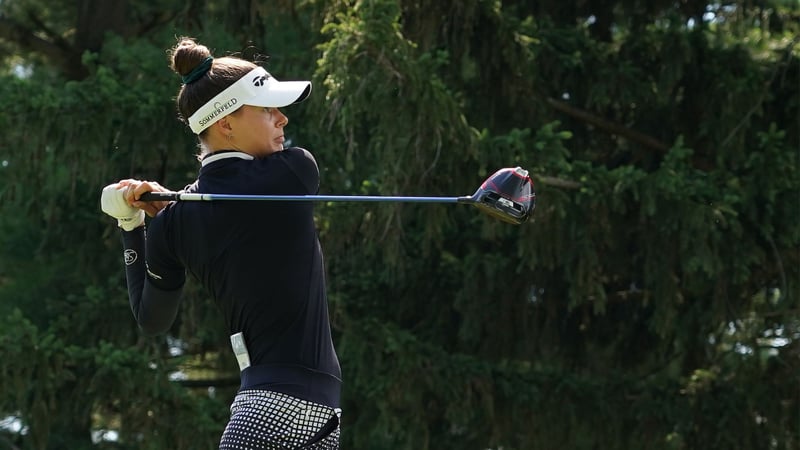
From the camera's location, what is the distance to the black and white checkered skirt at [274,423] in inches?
121

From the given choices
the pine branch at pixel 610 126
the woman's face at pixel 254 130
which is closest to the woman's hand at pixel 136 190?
the woman's face at pixel 254 130

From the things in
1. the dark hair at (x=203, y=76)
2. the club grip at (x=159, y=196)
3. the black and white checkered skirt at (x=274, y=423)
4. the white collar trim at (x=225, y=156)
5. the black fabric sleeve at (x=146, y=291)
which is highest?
the dark hair at (x=203, y=76)

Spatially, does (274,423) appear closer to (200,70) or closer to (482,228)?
(200,70)

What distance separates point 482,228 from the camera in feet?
24.6

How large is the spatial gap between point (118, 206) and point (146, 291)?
22 cm

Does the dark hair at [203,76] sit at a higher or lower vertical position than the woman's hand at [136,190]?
higher

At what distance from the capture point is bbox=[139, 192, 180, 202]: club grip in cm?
325

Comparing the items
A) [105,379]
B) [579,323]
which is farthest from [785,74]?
[105,379]

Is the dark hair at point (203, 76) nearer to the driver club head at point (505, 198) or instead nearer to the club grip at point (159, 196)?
the club grip at point (159, 196)

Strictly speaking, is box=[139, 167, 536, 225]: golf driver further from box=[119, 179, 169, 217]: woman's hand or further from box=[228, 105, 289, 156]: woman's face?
box=[228, 105, 289, 156]: woman's face

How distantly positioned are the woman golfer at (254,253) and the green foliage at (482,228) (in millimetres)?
2945

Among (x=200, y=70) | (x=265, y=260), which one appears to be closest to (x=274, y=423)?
(x=265, y=260)

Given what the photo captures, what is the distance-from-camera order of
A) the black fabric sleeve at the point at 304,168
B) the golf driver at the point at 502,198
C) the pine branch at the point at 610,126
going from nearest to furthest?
the black fabric sleeve at the point at 304,168 → the golf driver at the point at 502,198 → the pine branch at the point at 610,126

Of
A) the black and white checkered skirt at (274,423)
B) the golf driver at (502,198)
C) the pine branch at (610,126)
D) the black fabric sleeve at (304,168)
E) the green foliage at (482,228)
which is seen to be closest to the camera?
the black and white checkered skirt at (274,423)
